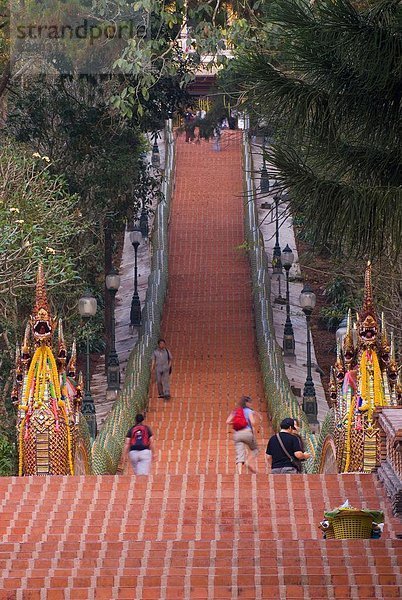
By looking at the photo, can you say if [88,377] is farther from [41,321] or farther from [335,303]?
[335,303]

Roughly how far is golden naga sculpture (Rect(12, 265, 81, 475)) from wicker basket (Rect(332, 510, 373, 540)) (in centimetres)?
502

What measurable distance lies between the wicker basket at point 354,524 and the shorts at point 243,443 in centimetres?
599

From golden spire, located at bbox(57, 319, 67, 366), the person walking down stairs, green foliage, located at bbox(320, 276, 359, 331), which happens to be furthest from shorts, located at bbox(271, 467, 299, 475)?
green foliage, located at bbox(320, 276, 359, 331)

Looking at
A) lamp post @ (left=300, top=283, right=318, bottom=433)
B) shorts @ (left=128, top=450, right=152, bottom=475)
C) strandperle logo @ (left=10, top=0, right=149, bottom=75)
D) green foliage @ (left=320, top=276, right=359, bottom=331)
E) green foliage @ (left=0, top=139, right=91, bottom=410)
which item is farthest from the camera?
green foliage @ (left=320, top=276, right=359, bottom=331)

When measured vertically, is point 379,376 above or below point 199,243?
above

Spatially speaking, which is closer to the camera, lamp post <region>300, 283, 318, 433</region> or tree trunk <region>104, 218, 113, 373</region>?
lamp post <region>300, 283, 318, 433</region>

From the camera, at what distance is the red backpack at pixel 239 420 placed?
20547mm

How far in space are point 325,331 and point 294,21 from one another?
81.2ft

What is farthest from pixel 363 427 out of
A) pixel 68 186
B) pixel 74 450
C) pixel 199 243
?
pixel 199 243

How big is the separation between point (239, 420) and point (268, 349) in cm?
1120

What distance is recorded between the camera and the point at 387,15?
46.1 ft

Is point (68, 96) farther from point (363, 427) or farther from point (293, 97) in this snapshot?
point (293, 97)

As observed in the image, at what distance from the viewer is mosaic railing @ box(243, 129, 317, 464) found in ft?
83.4

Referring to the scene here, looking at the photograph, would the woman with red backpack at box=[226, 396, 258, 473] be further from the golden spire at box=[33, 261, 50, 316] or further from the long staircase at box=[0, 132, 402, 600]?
the golden spire at box=[33, 261, 50, 316]
